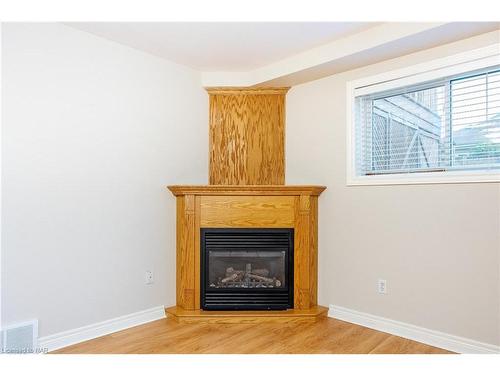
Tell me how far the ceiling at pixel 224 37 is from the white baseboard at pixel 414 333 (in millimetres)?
2195

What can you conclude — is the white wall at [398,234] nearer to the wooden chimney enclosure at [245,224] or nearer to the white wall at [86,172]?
the wooden chimney enclosure at [245,224]

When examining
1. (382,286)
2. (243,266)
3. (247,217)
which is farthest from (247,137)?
(382,286)

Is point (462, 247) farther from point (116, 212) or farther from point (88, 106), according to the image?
point (88, 106)

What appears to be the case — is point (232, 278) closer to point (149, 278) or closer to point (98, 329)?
point (149, 278)

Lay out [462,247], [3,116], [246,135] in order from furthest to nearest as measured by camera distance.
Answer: [246,135], [462,247], [3,116]

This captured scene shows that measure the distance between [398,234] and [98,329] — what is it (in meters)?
2.37

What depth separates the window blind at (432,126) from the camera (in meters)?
2.39

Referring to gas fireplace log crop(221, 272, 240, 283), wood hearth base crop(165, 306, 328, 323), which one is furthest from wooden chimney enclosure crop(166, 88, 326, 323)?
gas fireplace log crop(221, 272, 240, 283)

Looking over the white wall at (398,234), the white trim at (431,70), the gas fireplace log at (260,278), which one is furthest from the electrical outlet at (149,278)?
the white trim at (431,70)

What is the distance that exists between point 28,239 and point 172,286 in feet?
4.14

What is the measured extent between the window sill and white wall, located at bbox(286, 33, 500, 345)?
40mm

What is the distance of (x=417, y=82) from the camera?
2672mm

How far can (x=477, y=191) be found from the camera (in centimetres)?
236
